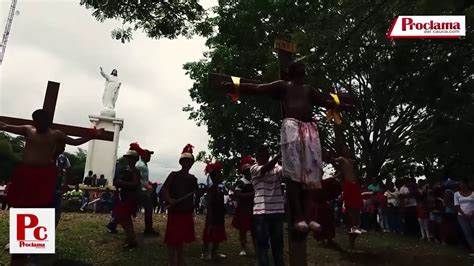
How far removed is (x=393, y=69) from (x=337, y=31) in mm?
2339

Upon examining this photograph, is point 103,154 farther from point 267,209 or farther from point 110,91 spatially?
point 267,209

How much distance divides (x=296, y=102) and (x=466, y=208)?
696 cm

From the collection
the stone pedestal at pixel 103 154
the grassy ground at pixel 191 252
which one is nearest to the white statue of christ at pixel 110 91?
the stone pedestal at pixel 103 154

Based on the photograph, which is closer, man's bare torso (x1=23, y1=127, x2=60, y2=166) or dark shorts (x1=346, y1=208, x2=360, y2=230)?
man's bare torso (x1=23, y1=127, x2=60, y2=166)

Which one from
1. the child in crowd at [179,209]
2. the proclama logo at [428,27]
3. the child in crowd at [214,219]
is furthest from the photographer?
the proclama logo at [428,27]

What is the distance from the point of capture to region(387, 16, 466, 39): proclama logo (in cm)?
910

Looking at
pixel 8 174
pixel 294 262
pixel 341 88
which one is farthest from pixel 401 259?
pixel 8 174

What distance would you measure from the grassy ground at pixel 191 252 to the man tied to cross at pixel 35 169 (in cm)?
203

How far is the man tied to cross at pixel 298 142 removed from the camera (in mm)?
4156

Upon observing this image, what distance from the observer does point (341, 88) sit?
16.9 meters

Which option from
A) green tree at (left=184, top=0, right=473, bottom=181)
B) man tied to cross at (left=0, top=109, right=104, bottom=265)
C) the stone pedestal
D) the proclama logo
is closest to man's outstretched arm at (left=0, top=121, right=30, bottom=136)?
man tied to cross at (left=0, top=109, right=104, bottom=265)

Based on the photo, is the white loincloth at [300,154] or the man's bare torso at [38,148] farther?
the man's bare torso at [38,148]

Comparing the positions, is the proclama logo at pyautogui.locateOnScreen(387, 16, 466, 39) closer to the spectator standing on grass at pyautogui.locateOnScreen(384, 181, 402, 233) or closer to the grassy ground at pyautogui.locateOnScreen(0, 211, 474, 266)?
the grassy ground at pyautogui.locateOnScreen(0, 211, 474, 266)

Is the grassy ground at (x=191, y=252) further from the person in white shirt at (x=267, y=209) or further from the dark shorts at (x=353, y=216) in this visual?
the person in white shirt at (x=267, y=209)
